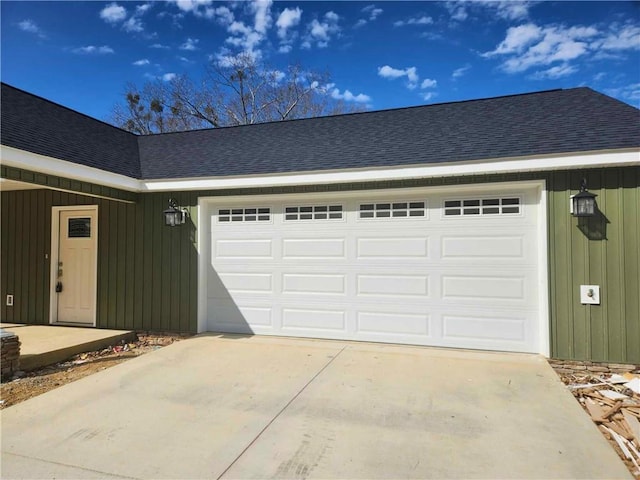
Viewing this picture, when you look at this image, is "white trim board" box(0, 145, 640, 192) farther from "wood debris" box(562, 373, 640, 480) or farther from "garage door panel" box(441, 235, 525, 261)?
Result: "wood debris" box(562, 373, 640, 480)

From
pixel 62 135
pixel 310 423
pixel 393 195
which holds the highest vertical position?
pixel 62 135

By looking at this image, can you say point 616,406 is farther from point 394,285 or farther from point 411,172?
point 411,172

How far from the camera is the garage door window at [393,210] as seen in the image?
5355 mm

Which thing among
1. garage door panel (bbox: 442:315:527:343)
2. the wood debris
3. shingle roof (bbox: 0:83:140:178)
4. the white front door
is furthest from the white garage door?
the white front door

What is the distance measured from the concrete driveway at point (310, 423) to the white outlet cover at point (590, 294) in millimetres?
914

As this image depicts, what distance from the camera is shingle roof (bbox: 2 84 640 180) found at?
15.6ft

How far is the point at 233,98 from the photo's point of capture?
18719 millimetres

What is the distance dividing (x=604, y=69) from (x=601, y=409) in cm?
781

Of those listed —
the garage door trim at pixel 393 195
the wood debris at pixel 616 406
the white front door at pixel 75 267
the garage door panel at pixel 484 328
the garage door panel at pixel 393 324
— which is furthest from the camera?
the white front door at pixel 75 267

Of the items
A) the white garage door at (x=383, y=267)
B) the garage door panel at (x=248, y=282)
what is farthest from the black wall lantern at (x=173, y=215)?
the garage door panel at (x=248, y=282)

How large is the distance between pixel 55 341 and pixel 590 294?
288 inches

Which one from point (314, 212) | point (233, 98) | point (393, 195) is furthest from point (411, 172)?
point (233, 98)

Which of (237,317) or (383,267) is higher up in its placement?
(383,267)

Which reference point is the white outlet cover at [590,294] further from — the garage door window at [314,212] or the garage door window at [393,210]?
the garage door window at [314,212]
